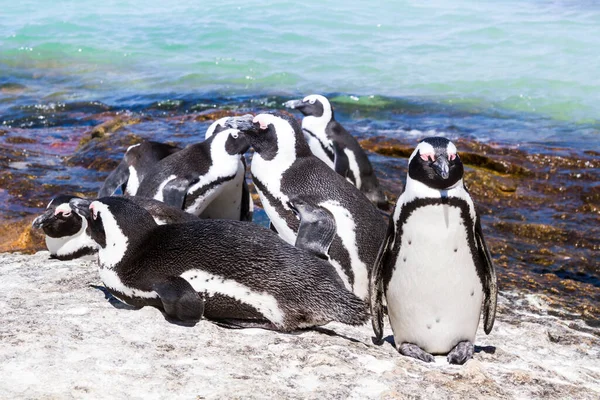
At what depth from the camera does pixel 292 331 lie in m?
3.75

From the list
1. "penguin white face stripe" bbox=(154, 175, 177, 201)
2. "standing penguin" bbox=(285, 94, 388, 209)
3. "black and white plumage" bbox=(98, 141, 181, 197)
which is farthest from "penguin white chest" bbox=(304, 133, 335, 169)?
"penguin white face stripe" bbox=(154, 175, 177, 201)

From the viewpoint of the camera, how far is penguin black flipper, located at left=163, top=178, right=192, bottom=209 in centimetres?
586

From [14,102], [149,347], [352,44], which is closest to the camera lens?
[149,347]

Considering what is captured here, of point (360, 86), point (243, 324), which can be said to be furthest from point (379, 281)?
point (360, 86)

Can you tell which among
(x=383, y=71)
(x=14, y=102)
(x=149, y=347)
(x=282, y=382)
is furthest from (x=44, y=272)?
(x=383, y=71)

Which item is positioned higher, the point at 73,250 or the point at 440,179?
the point at 440,179

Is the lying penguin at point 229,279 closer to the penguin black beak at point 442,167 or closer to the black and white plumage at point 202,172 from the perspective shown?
the penguin black beak at point 442,167

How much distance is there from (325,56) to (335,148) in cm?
1474

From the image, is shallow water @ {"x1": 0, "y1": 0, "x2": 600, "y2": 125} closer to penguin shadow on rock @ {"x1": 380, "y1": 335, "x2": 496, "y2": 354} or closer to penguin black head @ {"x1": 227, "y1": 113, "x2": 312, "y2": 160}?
penguin black head @ {"x1": 227, "y1": 113, "x2": 312, "y2": 160}

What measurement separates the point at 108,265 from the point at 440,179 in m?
1.69

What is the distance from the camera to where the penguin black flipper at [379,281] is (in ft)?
12.6

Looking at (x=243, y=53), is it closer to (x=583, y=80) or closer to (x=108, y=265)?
(x=583, y=80)

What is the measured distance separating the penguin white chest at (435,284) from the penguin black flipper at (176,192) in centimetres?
241

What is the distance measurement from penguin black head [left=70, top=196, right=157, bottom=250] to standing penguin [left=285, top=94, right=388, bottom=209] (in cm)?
413
